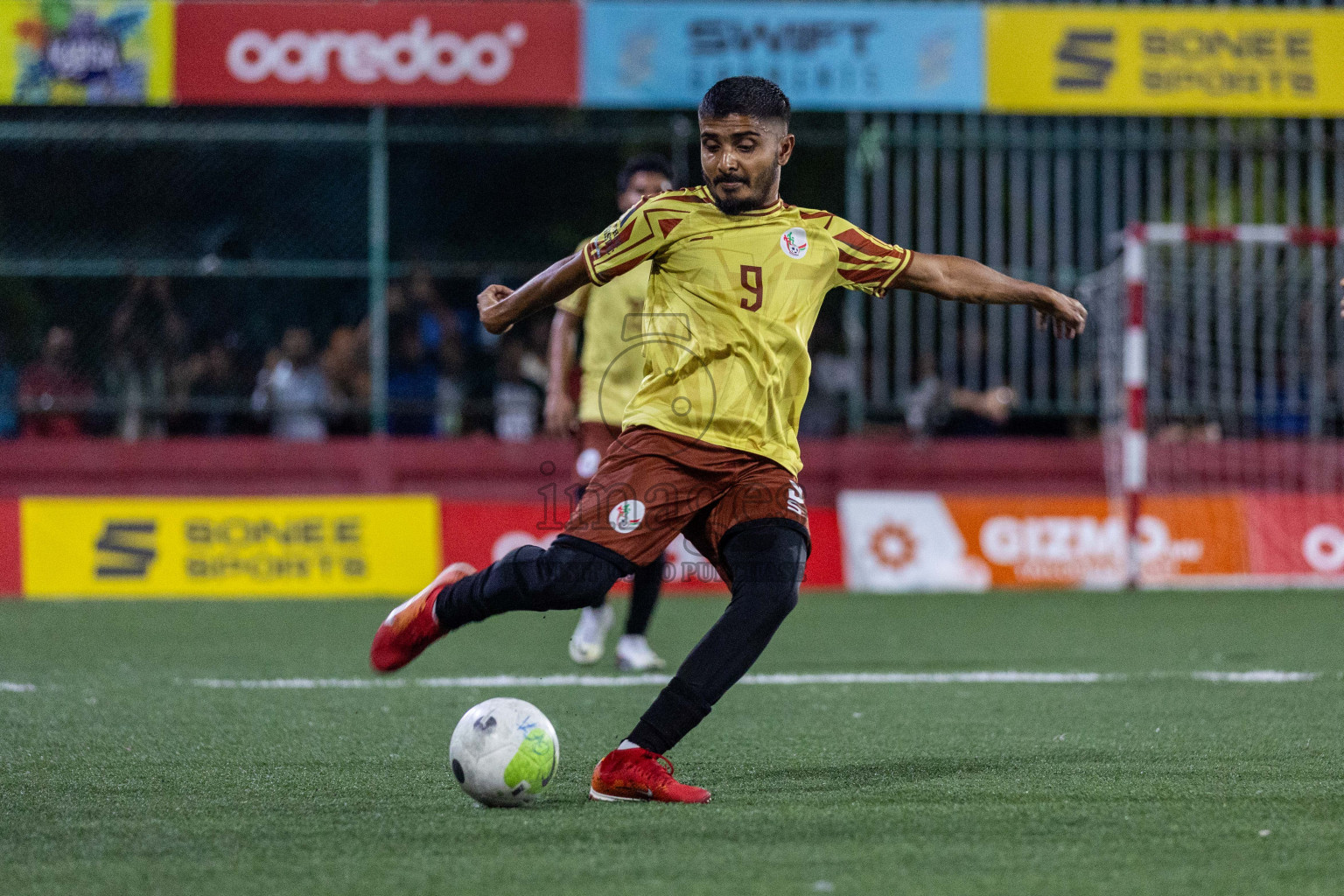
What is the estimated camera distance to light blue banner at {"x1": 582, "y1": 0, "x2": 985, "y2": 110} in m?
13.8

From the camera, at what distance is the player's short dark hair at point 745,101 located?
4.37 metres

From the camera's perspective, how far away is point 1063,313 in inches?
179

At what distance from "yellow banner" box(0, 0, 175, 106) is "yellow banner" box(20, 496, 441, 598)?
3617mm

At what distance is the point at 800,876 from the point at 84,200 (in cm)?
1251

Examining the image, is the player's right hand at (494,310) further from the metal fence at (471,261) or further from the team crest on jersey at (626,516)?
the metal fence at (471,261)

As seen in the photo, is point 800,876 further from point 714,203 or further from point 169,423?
point 169,423

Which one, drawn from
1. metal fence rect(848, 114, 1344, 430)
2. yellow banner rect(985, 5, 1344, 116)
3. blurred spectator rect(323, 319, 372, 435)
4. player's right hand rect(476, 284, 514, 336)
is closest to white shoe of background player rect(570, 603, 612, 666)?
player's right hand rect(476, 284, 514, 336)

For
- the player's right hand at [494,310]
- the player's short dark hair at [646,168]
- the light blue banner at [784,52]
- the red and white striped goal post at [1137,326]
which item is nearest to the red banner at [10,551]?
the light blue banner at [784,52]

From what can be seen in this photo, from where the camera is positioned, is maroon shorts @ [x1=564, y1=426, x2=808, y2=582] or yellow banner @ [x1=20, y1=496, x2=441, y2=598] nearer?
maroon shorts @ [x1=564, y1=426, x2=808, y2=582]

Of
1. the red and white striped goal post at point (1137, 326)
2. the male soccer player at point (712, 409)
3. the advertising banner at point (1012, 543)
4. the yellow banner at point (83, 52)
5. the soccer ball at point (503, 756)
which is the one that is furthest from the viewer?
the yellow banner at point (83, 52)

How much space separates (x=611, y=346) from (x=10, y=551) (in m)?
6.50

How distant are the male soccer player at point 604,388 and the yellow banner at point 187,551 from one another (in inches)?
192

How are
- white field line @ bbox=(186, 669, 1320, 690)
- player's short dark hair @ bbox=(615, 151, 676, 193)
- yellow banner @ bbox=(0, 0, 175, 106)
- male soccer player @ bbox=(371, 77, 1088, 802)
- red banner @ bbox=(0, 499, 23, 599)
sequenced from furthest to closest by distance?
yellow banner @ bbox=(0, 0, 175, 106) → red banner @ bbox=(0, 499, 23, 599) → player's short dark hair @ bbox=(615, 151, 676, 193) → white field line @ bbox=(186, 669, 1320, 690) → male soccer player @ bbox=(371, 77, 1088, 802)

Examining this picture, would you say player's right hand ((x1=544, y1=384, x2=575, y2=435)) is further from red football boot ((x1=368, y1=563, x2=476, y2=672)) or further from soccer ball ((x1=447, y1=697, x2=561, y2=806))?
soccer ball ((x1=447, y1=697, x2=561, y2=806))
